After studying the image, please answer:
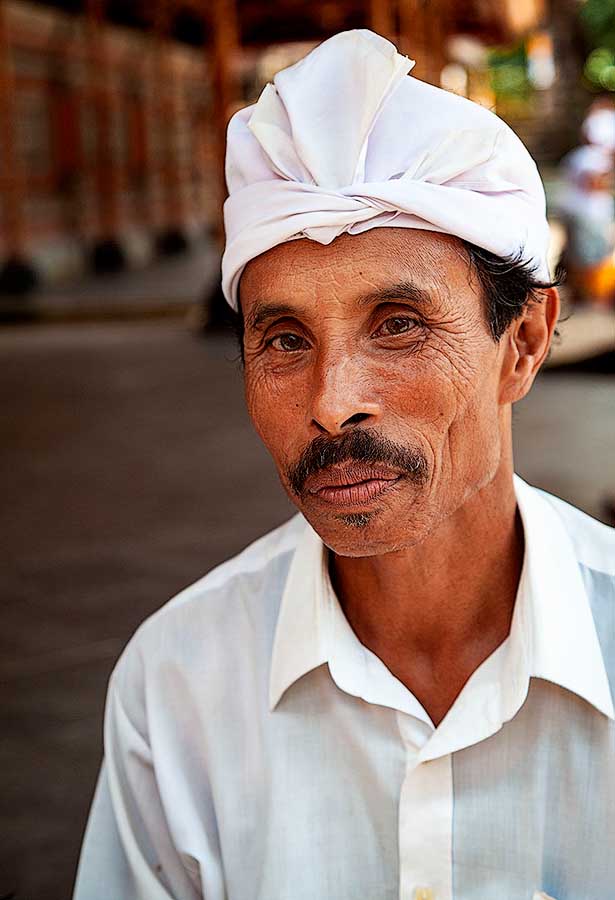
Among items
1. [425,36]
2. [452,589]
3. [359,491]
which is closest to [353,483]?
[359,491]

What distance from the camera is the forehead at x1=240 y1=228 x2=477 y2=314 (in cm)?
130

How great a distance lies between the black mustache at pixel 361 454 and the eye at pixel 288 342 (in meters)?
0.12

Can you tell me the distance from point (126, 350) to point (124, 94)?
9727 millimetres

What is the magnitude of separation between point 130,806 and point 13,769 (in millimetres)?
1747

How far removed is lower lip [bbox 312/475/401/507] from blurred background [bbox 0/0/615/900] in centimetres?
63

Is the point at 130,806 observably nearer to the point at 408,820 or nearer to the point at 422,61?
the point at 408,820

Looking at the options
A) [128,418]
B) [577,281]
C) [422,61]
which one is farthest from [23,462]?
[422,61]

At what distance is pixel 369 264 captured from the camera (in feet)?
4.27

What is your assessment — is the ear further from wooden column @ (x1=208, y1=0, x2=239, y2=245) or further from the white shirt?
wooden column @ (x1=208, y1=0, x2=239, y2=245)

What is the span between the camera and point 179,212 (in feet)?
66.7

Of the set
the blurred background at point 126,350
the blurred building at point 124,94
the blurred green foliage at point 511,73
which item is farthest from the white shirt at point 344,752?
the blurred green foliage at point 511,73

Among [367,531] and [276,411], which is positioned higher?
[276,411]

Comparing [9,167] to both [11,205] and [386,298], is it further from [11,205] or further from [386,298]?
[386,298]

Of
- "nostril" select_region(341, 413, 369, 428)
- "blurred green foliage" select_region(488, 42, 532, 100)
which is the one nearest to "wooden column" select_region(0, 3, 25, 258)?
"nostril" select_region(341, 413, 369, 428)
